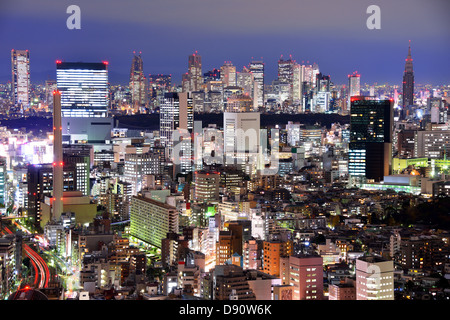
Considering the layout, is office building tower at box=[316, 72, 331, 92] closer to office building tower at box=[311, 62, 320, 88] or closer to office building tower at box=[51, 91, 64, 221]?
office building tower at box=[311, 62, 320, 88]

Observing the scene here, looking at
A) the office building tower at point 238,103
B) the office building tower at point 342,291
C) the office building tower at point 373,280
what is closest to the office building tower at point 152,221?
the office building tower at point 342,291

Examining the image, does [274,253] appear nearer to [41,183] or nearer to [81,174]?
[41,183]

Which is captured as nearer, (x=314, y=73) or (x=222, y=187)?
(x=222, y=187)

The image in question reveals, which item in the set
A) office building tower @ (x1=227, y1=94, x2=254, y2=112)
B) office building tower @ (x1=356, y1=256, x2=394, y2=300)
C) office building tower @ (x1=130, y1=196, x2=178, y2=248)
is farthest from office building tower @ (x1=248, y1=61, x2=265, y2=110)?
office building tower @ (x1=356, y1=256, x2=394, y2=300)

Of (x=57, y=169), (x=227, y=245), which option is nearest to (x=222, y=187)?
(x=57, y=169)

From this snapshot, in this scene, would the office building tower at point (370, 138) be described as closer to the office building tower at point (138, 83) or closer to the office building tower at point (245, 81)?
the office building tower at point (245, 81)
